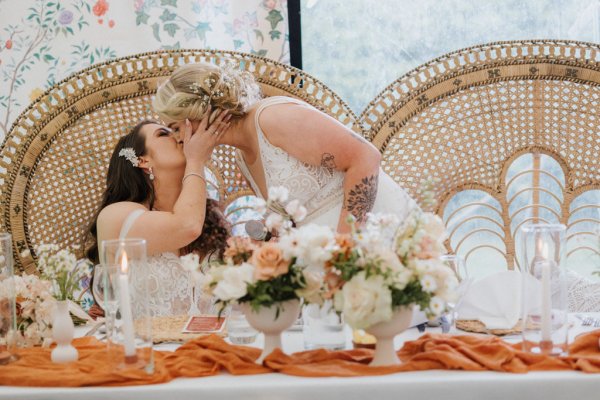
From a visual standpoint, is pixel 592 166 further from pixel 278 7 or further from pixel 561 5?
pixel 278 7

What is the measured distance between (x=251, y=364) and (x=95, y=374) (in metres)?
0.27

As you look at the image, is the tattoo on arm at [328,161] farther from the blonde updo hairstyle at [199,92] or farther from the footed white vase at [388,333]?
the footed white vase at [388,333]

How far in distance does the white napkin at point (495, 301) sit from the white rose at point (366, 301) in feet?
1.53

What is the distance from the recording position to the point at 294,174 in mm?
2062

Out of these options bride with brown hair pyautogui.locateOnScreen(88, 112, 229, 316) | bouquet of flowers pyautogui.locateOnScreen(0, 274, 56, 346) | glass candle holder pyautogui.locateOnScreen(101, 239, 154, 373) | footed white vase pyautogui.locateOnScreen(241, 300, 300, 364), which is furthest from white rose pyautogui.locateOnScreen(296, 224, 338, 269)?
bride with brown hair pyautogui.locateOnScreen(88, 112, 229, 316)

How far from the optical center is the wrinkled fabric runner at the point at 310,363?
4.10ft

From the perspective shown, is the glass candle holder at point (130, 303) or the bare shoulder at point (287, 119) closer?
the glass candle holder at point (130, 303)

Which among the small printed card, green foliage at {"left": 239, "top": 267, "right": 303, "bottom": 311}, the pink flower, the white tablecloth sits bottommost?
the white tablecloth

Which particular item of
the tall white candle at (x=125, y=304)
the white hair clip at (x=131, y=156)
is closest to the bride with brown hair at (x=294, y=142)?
the white hair clip at (x=131, y=156)

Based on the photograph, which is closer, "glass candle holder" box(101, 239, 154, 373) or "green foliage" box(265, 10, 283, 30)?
"glass candle holder" box(101, 239, 154, 373)

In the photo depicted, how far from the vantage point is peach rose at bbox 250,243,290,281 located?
48.8 inches

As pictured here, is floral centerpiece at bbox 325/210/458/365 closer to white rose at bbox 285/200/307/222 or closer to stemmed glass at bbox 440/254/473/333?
white rose at bbox 285/200/307/222

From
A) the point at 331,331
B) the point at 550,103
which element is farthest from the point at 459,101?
the point at 331,331

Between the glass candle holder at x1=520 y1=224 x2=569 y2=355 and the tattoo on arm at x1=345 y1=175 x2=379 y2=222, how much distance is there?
74 cm
